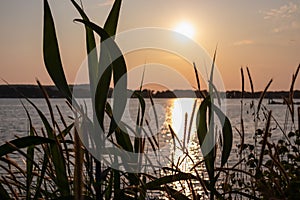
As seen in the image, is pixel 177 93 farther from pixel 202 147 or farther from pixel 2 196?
pixel 2 196

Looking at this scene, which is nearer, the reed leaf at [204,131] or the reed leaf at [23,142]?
the reed leaf at [23,142]

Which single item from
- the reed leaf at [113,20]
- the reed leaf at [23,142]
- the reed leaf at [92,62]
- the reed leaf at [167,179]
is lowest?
the reed leaf at [167,179]

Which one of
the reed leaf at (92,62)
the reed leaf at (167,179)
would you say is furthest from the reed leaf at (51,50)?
the reed leaf at (167,179)

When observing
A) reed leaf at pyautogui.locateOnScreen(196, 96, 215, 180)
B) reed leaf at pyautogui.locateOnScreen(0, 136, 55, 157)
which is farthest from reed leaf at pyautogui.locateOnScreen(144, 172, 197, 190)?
reed leaf at pyautogui.locateOnScreen(0, 136, 55, 157)

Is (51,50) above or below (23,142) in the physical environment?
above

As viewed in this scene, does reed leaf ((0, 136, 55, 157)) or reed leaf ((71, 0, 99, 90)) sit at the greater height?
reed leaf ((71, 0, 99, 90))

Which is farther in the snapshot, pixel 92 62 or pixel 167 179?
pixel 167 179

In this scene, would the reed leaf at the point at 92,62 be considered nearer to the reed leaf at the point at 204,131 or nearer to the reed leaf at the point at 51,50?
the reed leaf at the point at 51,50

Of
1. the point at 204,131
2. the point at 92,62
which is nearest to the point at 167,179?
the point at 204,131

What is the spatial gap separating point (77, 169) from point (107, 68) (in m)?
0.45

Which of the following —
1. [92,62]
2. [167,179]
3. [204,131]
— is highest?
[92,62]

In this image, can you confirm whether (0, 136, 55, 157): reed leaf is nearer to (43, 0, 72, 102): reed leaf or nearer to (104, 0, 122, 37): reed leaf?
(43, 0, 72, 102): reed leaf

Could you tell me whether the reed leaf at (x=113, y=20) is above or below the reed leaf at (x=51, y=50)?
above

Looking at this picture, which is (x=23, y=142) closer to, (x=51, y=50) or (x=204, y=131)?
(x=51, y=50)
